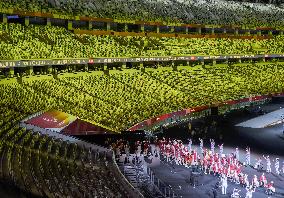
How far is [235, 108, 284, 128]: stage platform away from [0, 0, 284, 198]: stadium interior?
98mm

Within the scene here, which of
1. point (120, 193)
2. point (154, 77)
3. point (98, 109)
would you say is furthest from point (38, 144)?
point (154, 77)

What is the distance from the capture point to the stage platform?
40188mm

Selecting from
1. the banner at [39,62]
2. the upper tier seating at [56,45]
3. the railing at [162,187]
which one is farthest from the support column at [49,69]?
the railing at [162,187]

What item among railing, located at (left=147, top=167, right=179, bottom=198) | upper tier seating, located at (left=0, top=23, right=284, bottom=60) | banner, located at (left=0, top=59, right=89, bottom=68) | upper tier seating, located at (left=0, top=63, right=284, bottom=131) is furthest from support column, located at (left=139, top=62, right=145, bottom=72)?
railing, located at (left=147, top=167, right=179, bottom=198)

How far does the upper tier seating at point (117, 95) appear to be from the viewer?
3173 cm

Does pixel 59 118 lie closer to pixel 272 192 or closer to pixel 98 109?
pixel 98 109

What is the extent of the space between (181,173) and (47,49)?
18.3m

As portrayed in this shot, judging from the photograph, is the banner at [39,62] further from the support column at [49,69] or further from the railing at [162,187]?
the railing at [162,187]

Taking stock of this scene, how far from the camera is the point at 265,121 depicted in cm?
Result: 4109

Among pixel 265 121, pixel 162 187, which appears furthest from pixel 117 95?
pixel 162 187

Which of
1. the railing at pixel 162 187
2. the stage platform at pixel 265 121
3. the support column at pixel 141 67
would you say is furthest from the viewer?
the support column at pixel 141 67

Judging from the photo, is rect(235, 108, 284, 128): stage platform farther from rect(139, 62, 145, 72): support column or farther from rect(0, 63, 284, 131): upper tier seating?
rect(139, 62, 145, 72): support column

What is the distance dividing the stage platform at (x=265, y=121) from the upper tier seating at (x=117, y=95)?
177 inches

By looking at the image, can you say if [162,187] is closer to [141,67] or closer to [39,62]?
[39,62]
